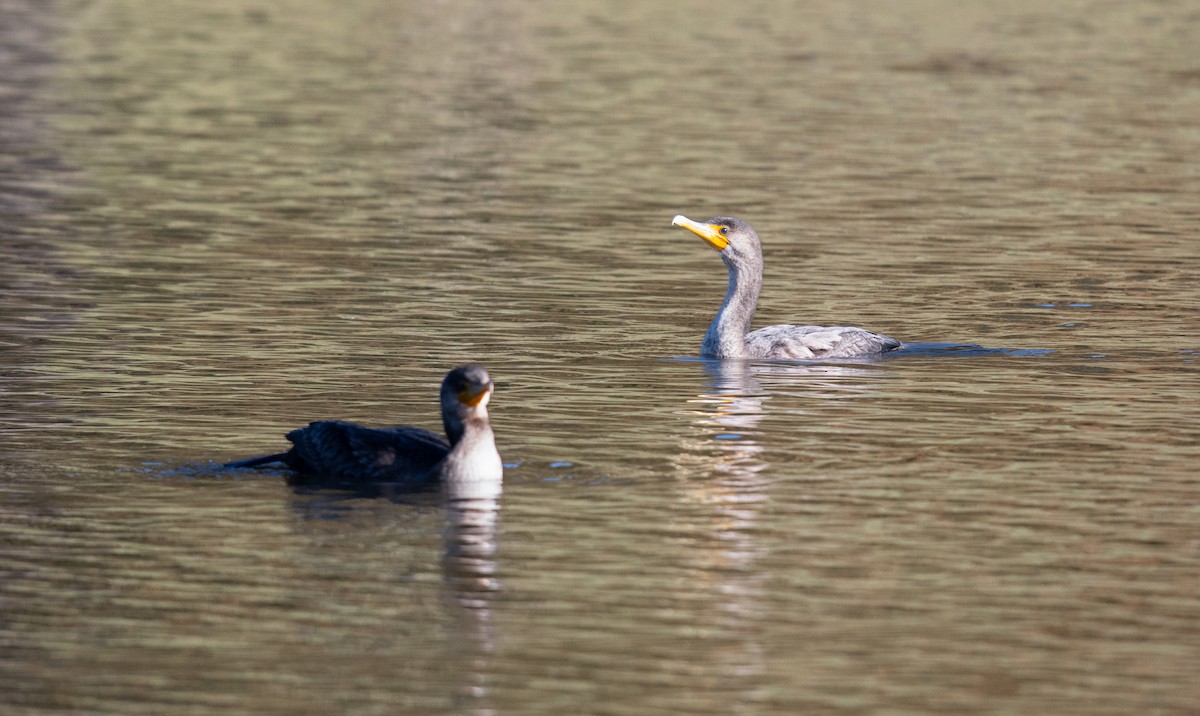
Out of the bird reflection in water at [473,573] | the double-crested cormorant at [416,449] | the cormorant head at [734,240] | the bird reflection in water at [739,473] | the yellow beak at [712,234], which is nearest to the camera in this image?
the bird reflection in water at [473,573]

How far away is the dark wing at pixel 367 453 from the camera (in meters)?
14.4

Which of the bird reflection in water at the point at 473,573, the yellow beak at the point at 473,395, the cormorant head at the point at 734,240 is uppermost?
the cormorant head at the point at 734,240

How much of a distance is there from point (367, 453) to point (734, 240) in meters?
7.30

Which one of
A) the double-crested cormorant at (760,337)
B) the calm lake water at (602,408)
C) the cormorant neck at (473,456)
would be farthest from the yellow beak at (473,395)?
the double-crested cormorant at (760,337)

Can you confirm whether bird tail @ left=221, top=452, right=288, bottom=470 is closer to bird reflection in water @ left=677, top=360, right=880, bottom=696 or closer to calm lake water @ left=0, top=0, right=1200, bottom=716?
calm lake water @ left=0, top=0, right=1200, bottom=716

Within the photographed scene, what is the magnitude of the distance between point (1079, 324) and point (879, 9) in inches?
1972

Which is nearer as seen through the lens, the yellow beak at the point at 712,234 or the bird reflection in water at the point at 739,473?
the bird reflection in water at the point at 739,473

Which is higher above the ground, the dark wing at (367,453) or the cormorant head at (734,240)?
the cormorant head at (734,240)

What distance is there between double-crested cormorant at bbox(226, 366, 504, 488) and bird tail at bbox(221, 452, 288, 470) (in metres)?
0.12

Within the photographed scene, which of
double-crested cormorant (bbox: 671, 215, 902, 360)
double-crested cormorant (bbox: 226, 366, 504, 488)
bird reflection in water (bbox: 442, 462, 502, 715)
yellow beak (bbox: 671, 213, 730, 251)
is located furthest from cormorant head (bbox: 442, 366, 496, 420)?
yellow beak (bbox: 671, 213, 730, 251)

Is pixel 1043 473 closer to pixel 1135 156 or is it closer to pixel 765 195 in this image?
pixel 765 195

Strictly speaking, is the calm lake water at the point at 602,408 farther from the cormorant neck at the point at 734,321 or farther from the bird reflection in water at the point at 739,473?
the cormorant neck at the point at 734,321

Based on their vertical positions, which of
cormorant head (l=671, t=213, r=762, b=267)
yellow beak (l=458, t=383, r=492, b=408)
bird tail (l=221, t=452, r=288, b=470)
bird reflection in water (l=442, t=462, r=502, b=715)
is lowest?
bird reflection in water (l=442, t=462, r=502, b=715)

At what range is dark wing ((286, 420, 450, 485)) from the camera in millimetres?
14398
